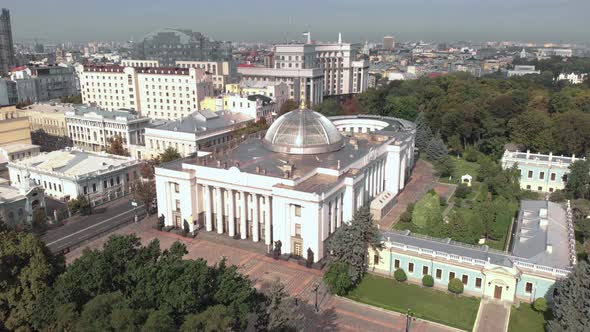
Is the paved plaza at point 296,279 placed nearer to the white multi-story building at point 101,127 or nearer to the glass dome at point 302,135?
the glass dome at point 302,135

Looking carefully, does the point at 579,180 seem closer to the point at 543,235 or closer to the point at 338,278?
the point at 543,235

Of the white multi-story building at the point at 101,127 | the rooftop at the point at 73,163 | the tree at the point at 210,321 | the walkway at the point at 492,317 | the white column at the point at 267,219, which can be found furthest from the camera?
the white multi-story building at the point at 101,127

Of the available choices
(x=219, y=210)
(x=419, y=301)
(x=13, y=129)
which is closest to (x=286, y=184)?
(x=219, y=210)

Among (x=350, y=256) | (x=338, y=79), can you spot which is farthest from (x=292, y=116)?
(x=338, y=79)

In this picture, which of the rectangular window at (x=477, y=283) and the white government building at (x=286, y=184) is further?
the white government building at (x=286, y=184)

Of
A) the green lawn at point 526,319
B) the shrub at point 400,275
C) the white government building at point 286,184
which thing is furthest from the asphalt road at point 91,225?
the green lawn at point 526,319

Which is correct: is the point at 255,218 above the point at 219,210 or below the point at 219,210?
below
